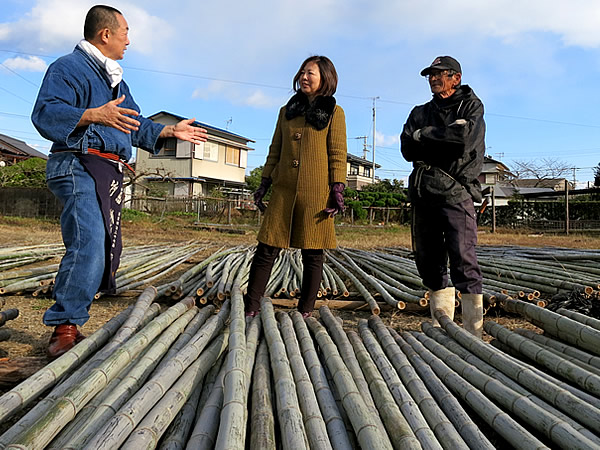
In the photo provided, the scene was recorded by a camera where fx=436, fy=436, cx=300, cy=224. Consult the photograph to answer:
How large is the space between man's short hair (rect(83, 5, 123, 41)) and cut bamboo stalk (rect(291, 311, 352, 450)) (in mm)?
1739

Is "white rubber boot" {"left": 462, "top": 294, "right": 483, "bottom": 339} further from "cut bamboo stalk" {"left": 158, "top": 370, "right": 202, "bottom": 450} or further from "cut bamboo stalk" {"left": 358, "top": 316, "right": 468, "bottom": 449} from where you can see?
"cut bamboo stalk" {"left": 158, "top": 370, "right": 202, "bottom": 450}

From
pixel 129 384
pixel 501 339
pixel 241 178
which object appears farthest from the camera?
pixel 241 178

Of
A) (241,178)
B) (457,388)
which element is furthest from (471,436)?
(241,178)

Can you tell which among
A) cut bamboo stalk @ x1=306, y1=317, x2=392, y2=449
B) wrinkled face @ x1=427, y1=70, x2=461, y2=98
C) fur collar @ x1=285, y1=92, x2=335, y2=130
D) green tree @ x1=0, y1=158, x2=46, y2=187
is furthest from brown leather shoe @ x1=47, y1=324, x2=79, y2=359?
green tree @ x1=0, y1=158, x2=46, y2=187

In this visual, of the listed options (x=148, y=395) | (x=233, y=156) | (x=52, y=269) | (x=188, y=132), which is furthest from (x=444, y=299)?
(x=233, y=156)

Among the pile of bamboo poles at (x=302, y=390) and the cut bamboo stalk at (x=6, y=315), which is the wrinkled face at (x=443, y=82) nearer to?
A: the pile of bamboo poles at (x=302, y=390)

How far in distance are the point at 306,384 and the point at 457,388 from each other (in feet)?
1.81

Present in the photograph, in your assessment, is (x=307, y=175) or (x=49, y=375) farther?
(x=307, y=175)

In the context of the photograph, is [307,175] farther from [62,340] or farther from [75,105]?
[62,340]

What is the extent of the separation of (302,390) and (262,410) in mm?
180

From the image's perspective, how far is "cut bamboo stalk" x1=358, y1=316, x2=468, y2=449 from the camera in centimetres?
124

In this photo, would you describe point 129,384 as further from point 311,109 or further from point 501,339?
point 311,109

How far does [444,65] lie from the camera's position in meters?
2.42

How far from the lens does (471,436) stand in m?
1.24
